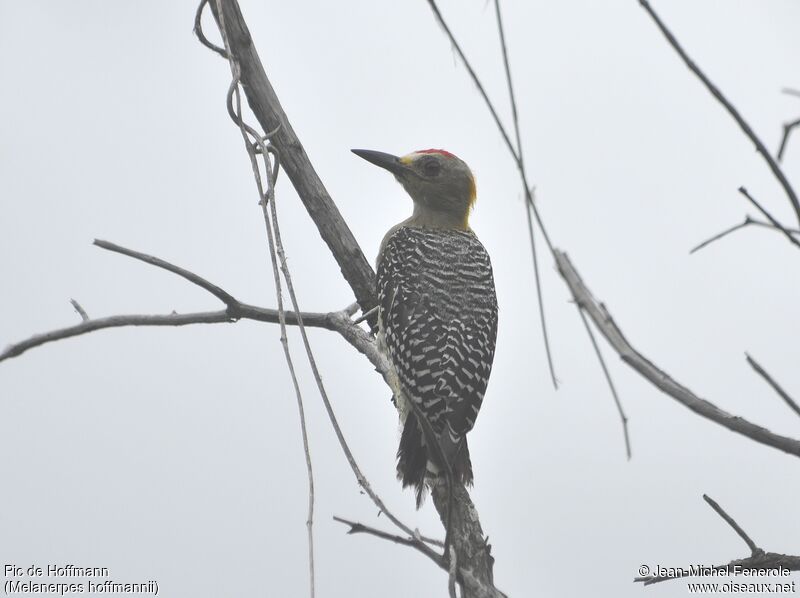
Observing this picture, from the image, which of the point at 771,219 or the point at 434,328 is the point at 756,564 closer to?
the point at 771,219

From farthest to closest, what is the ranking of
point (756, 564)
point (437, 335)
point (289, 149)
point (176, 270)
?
point (437, 335), point (289, 149), point (176, 270), point (756, 564)

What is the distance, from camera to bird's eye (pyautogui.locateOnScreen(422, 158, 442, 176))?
8.02 m

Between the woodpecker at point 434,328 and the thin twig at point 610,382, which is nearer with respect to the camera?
the thin twig at point 610,382

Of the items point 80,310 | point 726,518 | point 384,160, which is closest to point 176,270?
point 80,310

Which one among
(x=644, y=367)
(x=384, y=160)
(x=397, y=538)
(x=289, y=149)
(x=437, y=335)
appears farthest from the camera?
(x=384, y=160)

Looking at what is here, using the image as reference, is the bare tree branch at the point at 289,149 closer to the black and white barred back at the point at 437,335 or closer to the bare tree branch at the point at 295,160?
the bare tree branch at the point at 295,160

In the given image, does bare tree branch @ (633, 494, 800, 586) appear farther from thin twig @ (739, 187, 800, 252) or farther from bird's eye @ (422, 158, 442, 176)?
bird's eye @ (422, 158, 442, 176)

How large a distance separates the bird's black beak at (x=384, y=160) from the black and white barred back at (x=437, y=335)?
85cm

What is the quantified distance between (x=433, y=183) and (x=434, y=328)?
2077 millimetres

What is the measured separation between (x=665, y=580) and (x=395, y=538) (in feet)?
4.31

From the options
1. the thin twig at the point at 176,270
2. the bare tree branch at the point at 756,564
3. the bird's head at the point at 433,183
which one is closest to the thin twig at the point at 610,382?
the bare tree branch at the point at 756,564

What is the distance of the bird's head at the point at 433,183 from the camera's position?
798 centimetres

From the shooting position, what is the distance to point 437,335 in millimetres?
6250

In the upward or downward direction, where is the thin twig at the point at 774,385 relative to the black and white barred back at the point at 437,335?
downward
